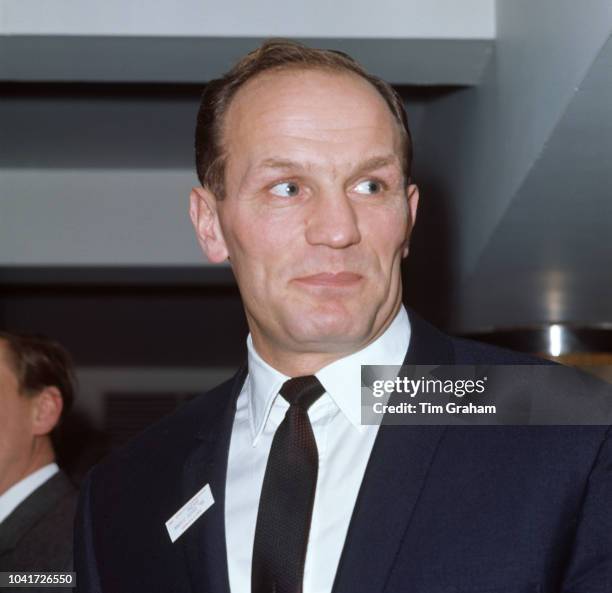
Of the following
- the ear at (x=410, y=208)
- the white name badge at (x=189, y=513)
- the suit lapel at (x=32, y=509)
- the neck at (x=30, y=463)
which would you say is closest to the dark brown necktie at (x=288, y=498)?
the white name badge at (x=189, y=513)

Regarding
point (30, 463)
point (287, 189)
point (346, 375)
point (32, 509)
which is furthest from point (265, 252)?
point (30, 463)

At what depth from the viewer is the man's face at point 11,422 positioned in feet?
8.45

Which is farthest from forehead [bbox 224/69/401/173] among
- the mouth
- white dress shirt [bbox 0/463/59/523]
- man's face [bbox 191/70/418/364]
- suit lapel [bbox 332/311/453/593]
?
white dress shirt [bbox 0/463/59/523]

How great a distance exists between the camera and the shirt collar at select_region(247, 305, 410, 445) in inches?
51.9

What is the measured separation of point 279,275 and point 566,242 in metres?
1.85

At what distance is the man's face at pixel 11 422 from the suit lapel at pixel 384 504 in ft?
5.16

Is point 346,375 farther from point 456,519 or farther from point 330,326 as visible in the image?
point 456,519

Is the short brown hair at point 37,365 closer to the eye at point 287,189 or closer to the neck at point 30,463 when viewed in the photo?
the neck at point 30,463

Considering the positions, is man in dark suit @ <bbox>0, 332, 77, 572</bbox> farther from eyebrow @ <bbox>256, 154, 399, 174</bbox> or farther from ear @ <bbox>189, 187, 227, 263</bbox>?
eyebrow @ <bbox>256, 154, 399, 174</bbox>

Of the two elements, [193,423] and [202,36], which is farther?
[202,36]

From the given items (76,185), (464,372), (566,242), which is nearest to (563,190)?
(566,242)

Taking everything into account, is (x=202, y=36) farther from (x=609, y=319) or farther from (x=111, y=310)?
(x=111, y=310)

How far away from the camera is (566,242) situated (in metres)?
2.96

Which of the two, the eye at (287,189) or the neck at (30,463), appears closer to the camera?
the eye at (287,189)
